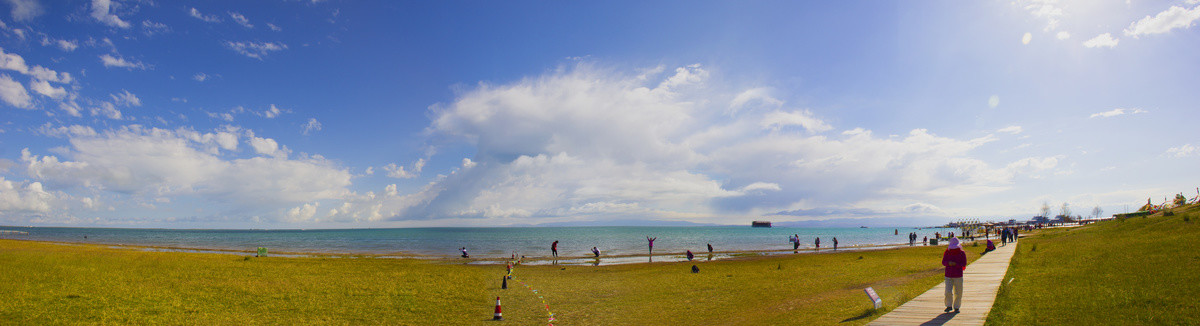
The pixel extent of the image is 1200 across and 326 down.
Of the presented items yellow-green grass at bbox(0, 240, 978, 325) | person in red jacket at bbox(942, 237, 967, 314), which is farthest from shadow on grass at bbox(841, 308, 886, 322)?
person in red jacket at bbox(942, 237, 967, 314)

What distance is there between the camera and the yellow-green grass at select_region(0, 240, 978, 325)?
1540cm

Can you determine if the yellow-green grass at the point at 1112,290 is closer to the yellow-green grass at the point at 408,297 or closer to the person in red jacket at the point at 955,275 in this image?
the person in red jacket at the point at 955,275

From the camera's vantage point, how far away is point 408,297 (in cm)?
2083

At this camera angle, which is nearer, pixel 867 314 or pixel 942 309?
pixel 942 309

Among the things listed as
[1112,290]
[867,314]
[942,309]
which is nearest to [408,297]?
[867,314]

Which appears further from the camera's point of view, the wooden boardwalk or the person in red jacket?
the person in red jacket

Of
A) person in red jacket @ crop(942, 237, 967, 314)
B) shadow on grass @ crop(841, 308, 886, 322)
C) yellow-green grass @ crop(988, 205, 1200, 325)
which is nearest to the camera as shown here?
yellow-green grass @ crop(988, 205, 1200, 325)

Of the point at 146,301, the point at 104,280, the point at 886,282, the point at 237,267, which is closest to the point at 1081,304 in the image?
the point at 886,282

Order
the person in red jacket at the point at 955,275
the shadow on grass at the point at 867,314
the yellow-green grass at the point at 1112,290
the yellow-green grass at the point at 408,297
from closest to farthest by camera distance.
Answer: the yellow-green grass at the point at 1112,290 < the person in red jacket at the point at 955,275 < the shadow on grass at the point at 867,314 < the yellow-green grass at the point at 408,297

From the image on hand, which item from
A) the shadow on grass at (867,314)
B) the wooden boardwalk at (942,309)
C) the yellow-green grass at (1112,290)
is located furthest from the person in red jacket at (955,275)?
the shadow on grass at (867,314)

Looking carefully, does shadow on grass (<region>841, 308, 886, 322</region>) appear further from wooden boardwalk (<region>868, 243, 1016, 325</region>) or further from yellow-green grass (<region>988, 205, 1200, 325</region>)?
yellow-green grass (<region>988, 205, 1200, 325</region>)

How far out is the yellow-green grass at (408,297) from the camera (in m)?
15.4

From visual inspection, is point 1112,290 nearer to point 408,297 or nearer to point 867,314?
point 867,314

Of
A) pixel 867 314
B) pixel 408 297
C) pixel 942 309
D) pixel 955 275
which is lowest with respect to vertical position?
pixel 408 297
